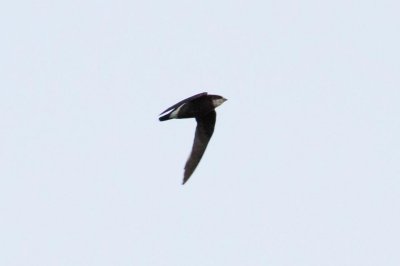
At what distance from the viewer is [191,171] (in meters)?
22.6

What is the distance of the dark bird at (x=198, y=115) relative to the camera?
22.3 metres

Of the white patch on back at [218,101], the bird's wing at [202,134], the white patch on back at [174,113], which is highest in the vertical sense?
the white patch on back at [218,101]

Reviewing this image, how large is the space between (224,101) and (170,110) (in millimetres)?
1291

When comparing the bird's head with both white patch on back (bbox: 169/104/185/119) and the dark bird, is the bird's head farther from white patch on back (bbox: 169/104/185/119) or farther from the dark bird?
white patch on back (bbox: 169/104/185/119)

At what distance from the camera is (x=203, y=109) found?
2283 centimetres

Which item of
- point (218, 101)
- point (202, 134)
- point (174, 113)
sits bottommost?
point (202, 134)

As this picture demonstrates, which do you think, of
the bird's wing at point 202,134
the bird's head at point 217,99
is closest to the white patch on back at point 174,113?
the bird's head at point 217,99

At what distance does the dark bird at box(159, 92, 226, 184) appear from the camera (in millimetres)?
22258

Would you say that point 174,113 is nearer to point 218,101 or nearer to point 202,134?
point 218,101

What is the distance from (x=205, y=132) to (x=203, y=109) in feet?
2.46

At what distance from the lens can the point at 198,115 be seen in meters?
23.0

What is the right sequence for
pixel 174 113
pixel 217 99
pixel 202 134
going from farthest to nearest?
pixel 202 134, pixel 217 99, pixel 174 113

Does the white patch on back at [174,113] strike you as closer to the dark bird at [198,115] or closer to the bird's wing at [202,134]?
the dark bird at [198,115]

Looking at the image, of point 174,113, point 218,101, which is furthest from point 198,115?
point 174,113
